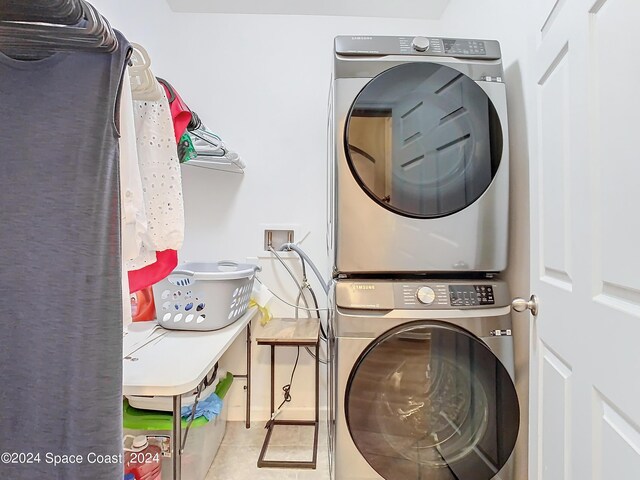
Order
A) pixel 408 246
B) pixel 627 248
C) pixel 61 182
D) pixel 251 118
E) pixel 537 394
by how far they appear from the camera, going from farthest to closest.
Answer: pixel 251 118, pixel 408 246, pixel 537 394, pixel 61 182, pixel 627 248

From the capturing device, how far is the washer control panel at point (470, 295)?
44.2 inches

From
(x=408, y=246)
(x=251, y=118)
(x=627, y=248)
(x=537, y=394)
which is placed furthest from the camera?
(x=251, y=118)

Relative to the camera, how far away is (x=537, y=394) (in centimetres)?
92

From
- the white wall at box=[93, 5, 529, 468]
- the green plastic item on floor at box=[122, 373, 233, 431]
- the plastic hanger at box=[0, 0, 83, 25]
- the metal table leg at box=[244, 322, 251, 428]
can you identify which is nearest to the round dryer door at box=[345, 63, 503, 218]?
the plastic hanger at box=[0, 0, 83, 25]

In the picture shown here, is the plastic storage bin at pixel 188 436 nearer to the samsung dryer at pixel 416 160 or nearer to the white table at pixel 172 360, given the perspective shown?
the white table at pixel 172 360

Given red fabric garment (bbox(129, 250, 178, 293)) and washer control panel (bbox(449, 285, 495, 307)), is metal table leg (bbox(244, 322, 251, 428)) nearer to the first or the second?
red fabric garment (bbox(129, 250, 178, 293))

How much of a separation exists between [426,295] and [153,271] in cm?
86

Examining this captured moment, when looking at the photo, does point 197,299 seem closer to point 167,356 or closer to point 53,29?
point 167,356

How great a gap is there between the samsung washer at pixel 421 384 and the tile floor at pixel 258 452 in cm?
57

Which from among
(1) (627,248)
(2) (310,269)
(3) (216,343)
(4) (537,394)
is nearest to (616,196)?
(1) (627,248)

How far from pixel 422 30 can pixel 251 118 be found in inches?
46.0

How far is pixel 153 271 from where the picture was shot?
1008 mm

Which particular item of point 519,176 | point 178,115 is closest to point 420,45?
point 519,176

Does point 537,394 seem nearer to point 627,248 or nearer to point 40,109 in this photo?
point 627,248
